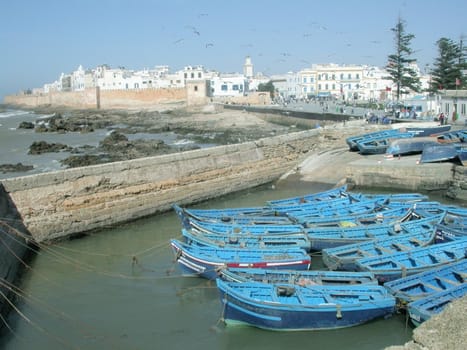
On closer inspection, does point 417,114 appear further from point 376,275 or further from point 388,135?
point 376,275

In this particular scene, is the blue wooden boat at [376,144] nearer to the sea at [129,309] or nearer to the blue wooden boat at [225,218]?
the blue wooden boat at [225,218]

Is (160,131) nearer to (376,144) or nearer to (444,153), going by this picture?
(376,144)

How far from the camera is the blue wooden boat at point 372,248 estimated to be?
1170cm

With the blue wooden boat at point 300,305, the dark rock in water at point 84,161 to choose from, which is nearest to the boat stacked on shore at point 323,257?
the blue wooden boat at point 300,305

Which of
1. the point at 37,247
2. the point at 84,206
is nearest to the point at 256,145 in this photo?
the point at 84,206

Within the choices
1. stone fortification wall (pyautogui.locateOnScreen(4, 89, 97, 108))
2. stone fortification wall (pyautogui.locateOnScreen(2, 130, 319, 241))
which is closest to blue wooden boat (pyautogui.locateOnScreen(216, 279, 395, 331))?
stone fortification wall (pyautogui.locateOnScreen(2, 130, 319, 241))

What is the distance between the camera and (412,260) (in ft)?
38.8

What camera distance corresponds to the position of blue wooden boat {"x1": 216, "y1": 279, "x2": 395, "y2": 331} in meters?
9.48

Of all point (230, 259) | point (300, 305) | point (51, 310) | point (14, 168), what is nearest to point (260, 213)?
point (230, 259)

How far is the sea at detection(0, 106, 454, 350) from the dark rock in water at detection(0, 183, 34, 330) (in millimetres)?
229

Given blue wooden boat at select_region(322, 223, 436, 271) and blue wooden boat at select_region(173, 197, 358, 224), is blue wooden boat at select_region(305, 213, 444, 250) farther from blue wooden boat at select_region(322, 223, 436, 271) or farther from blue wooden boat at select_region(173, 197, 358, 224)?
blue wooden boat at select_region(173, 197, 358, 224)

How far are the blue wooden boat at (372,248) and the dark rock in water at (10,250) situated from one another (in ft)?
22.7

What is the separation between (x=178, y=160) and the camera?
20078 mm

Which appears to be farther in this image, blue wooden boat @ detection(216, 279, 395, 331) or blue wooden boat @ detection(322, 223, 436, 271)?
blue wooden boat @ detection(322, 223, 436, 271)
